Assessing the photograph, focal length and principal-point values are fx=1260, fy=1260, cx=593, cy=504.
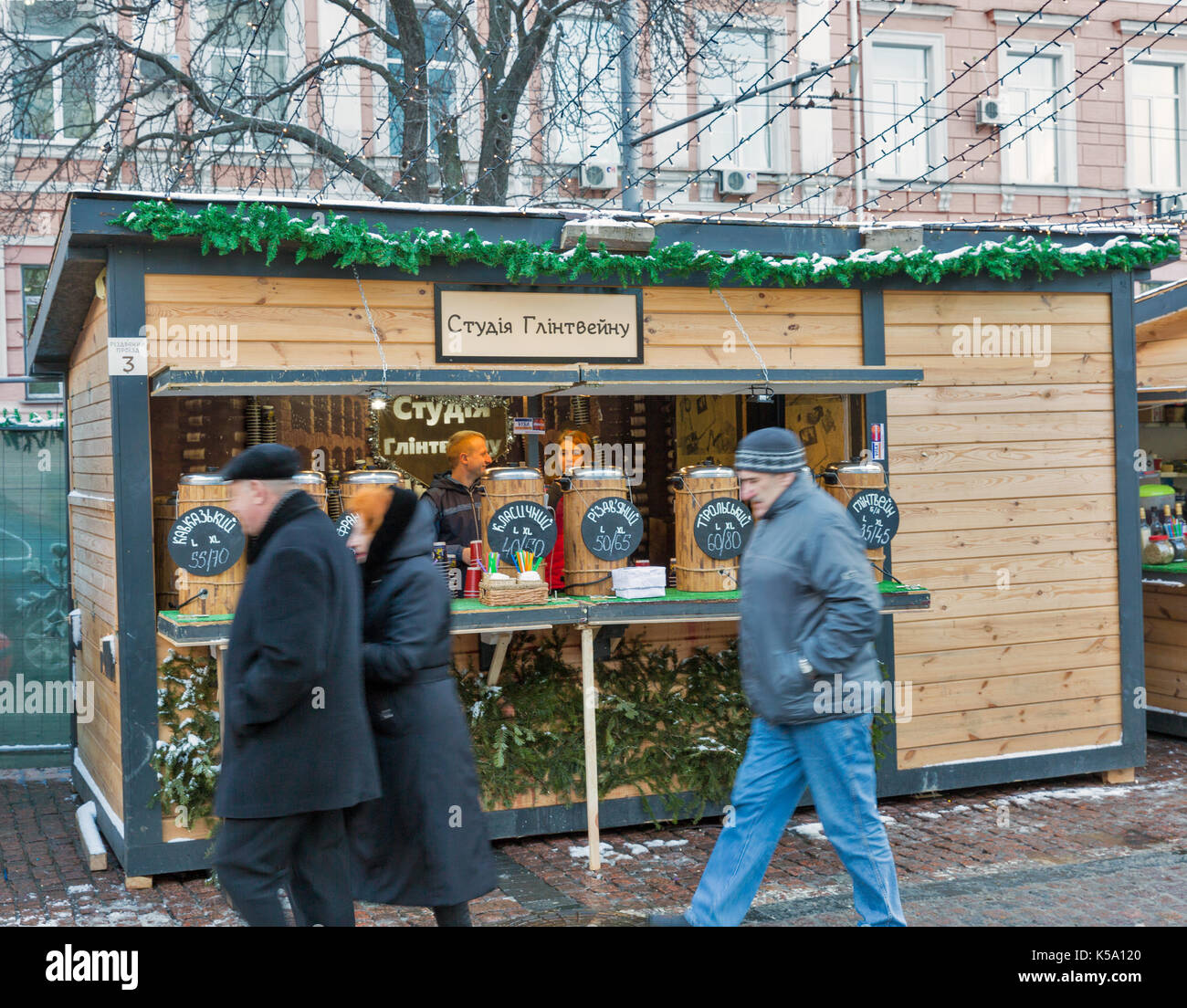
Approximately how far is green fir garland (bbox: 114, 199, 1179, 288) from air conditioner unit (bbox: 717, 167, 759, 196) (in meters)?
12.0

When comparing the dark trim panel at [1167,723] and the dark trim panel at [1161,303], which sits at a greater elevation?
the dark trim panel at [1161,303]

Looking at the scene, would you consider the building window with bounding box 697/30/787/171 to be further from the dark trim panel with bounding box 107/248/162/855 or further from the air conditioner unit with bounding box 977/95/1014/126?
the dark trim panel with bounding box 107/248/162/855

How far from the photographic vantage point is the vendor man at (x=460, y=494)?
7258 millimetres

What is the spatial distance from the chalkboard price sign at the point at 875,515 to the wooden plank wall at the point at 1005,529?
19.0 inches

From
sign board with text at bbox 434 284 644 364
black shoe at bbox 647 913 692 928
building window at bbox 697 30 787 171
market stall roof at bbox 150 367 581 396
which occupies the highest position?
building window at bbox 697 30 787 171

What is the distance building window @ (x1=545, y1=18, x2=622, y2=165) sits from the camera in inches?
535

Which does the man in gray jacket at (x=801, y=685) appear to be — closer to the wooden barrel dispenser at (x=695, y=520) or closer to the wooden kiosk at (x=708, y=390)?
the wooden kiosk at (x=708, y=390)

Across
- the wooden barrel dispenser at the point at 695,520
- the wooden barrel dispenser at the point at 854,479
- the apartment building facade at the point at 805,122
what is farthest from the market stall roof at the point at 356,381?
the apartment building facade at the point at 805,122

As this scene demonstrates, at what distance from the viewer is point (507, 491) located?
6.31 m

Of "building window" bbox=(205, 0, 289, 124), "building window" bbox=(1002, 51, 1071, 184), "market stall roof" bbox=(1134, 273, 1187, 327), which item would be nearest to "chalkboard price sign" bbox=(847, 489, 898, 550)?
"market stall roof" bbox=(1134, 273, 1187, 327)

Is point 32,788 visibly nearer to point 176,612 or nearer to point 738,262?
point 176,612

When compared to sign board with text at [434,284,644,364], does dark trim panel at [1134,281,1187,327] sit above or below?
above

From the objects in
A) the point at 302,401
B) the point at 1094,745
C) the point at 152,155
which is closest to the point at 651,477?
the point at 302,401
